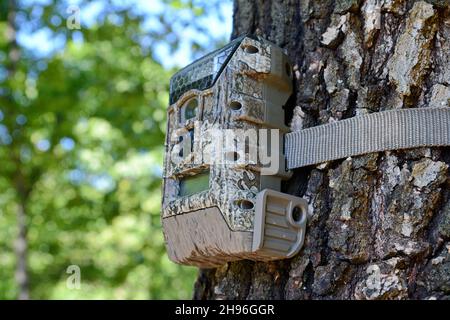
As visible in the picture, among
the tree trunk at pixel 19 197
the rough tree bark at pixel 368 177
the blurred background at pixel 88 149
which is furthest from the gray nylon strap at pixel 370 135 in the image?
the tree trunk at pixel 19 197

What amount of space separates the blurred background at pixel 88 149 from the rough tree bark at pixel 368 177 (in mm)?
2513

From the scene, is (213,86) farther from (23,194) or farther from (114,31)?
(23,194)

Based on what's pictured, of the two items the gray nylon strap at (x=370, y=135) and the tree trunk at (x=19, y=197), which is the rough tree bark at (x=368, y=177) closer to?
the gray nylon strap at (x=370, y=135)

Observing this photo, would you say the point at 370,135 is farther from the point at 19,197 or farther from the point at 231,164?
the point at 19,197

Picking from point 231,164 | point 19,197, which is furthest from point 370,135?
point 19,197

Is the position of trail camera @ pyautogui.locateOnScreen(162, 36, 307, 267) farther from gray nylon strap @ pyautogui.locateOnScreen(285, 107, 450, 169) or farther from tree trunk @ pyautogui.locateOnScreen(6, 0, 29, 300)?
tree trunk @ pyautogui.locateOnScreen(6, 0, 29, 300)

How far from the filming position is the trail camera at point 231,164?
52.5 inches

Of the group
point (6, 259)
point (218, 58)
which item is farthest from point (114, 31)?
point (6, 259)

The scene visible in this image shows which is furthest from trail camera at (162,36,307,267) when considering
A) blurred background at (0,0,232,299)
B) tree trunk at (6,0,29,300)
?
tree trunk at (6,0,29,300)

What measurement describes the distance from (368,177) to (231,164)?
0.27 metres

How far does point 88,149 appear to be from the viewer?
6.24 meters

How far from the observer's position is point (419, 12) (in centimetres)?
135

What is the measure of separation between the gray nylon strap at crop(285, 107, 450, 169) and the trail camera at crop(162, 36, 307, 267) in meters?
0.06

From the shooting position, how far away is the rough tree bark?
1.24 metres
